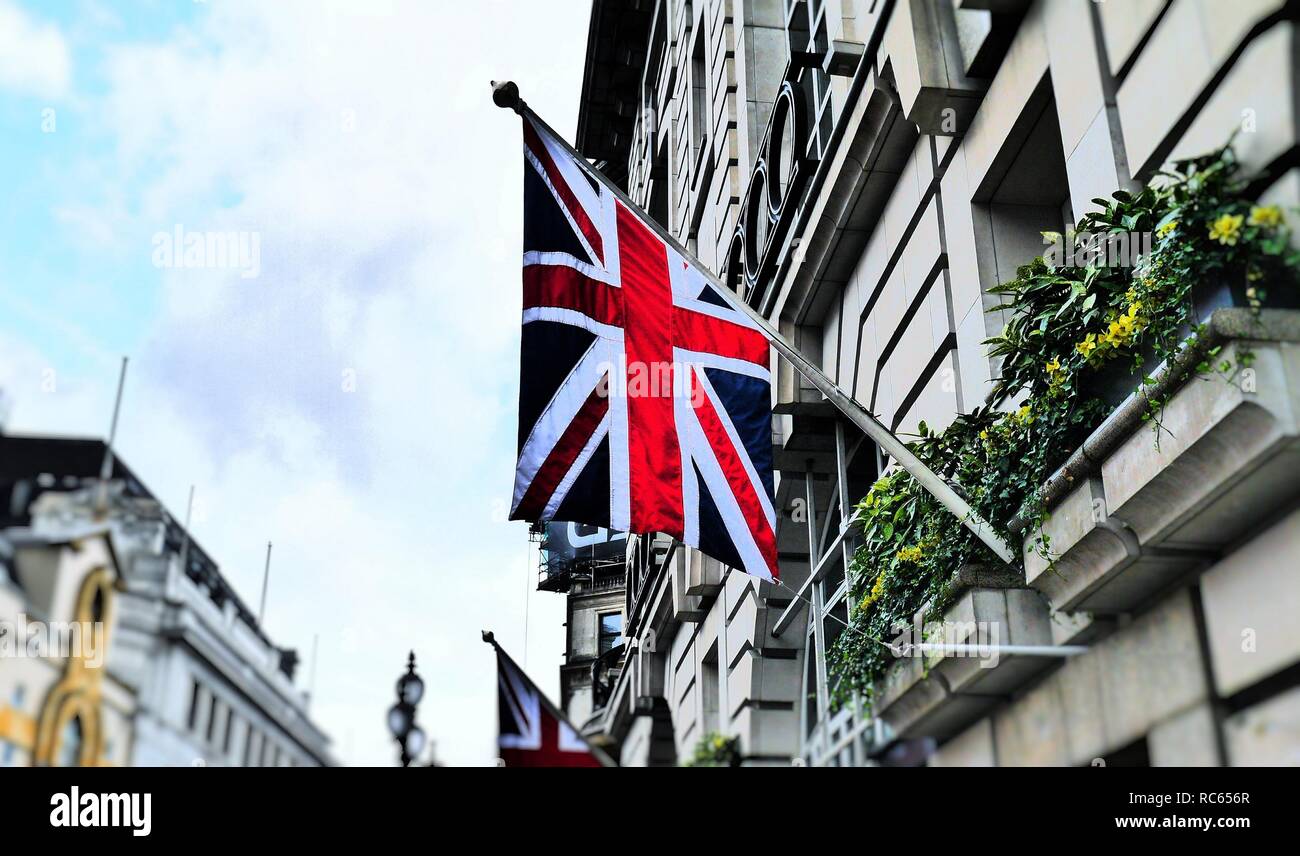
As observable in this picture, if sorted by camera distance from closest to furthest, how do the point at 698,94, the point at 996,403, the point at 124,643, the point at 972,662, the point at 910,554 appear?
the point at 124,643 → the point at 972,662 → the point at 996,403 → the point at 910,554 → the point at 698,94

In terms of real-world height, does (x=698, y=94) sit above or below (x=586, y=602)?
above

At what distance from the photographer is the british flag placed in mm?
9109

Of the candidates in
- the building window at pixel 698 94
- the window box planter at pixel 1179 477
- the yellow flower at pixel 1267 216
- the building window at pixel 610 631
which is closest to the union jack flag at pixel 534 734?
the window box planter at pixel 1179 477

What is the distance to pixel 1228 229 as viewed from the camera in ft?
A: 18.0

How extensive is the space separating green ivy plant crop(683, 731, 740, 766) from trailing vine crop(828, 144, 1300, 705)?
3.05 feet

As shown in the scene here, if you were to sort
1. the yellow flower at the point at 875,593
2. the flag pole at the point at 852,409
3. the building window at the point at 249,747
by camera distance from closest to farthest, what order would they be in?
the building window at the point at 249,747, the flag pole at the point at 852,409, the yellow flower at the point at 875,593

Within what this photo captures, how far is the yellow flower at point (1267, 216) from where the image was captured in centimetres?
531

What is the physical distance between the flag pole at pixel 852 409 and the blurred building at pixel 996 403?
0.37 meters

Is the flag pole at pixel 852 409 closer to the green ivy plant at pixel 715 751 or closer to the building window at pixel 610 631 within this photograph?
the green ivy plant at pixel 715 751

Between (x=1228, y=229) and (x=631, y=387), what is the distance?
4.69 meters

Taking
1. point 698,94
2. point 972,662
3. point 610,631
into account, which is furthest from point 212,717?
point 698,94

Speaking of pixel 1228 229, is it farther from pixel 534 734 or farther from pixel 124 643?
pixel 124 643
